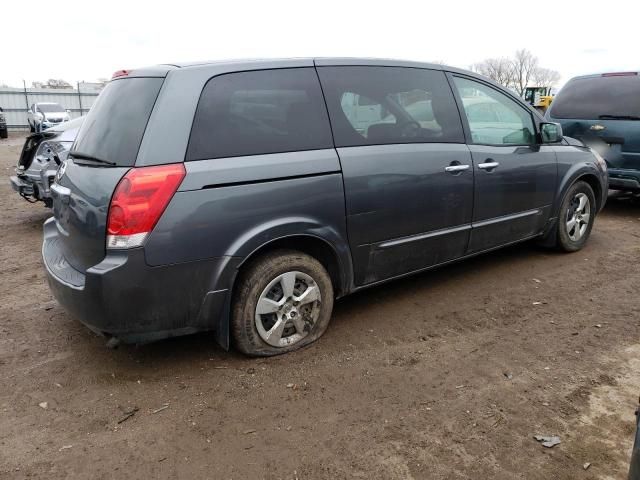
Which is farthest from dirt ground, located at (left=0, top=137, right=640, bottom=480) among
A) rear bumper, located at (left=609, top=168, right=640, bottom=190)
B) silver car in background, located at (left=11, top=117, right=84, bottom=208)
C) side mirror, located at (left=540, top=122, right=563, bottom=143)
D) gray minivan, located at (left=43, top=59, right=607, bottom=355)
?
rear bumper, located at (left=609, top=168, right=640, bottom=190)

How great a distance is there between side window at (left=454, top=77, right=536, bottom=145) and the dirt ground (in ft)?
4.32

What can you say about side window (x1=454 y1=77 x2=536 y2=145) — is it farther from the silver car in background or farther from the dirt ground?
the silver car in background

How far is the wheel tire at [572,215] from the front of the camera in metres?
5.20

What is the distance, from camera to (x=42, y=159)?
6652 millimetres

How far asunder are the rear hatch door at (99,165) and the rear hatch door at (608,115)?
6.16m

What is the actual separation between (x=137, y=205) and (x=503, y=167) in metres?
3.01

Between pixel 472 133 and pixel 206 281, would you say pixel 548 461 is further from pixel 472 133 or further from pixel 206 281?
pixel 472 133

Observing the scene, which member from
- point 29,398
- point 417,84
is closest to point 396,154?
point 417,84

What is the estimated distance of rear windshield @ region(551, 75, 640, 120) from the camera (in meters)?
6.84

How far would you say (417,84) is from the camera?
13.1 feet

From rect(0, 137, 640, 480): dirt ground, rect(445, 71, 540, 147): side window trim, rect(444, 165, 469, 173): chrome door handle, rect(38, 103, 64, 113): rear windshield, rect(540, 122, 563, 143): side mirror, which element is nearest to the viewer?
rect(0, 137, 640, 480): dirt ground

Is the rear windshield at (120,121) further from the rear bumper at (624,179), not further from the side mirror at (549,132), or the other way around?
the rear bumper at (624,179)

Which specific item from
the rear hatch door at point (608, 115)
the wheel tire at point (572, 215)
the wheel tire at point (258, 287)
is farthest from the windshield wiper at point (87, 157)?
the rear hatch door at point (608, 115)

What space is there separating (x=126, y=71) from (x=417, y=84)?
209 cm
